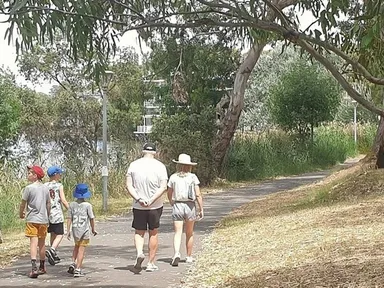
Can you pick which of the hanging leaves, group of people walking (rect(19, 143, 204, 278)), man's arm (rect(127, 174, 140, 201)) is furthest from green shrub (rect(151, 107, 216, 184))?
man's arm (rect(127, 174, 140, 201))

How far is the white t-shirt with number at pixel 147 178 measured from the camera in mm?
9242

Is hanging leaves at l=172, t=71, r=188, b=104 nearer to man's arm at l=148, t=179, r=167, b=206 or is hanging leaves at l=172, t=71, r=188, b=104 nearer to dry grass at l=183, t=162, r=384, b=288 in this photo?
dry grass at l=183, t=162, r=384, b=288

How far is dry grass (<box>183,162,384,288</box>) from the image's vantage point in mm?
7879

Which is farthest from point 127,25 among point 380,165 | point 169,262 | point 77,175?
point 77,175

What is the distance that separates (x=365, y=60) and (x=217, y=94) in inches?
539

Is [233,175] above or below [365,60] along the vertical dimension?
below

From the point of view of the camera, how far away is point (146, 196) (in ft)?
30.3

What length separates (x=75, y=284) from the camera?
8.59m

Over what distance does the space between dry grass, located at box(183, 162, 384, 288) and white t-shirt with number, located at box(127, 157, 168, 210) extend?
3.56 feet

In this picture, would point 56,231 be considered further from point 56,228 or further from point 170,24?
point 170,24

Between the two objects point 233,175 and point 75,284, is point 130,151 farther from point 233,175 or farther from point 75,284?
point 75,284

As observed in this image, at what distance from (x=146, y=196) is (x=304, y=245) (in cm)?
236

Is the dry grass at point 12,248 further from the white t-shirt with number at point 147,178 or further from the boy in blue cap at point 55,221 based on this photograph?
the white t-shirt with number at point 147,178

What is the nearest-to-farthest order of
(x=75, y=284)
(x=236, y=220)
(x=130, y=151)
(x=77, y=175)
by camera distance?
(x=75, y=284) < (x=236, y=220) < (x=77, y=175) < (x=130, y=151)
